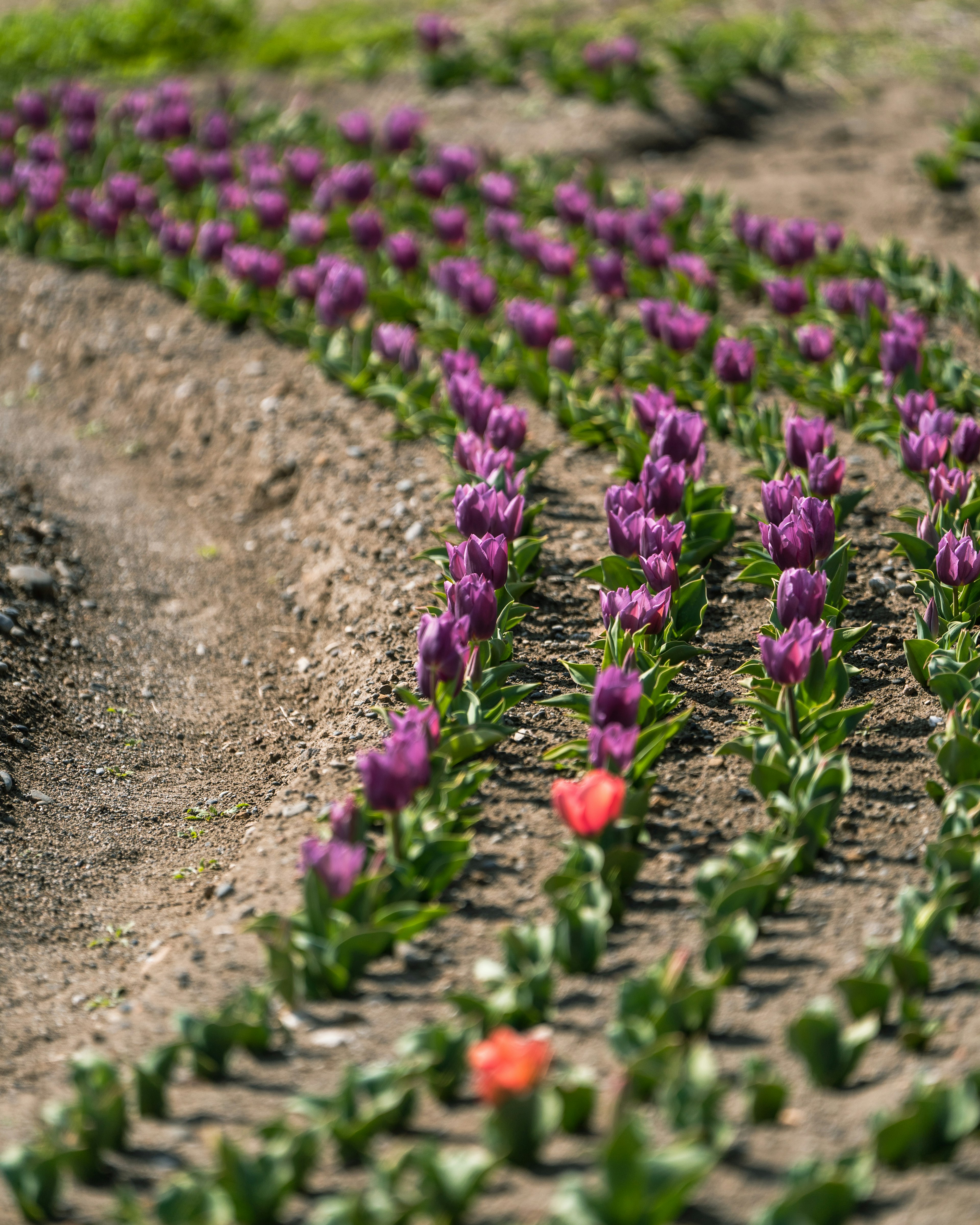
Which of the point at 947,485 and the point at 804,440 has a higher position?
the point at 804,440

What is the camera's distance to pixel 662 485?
3.91m

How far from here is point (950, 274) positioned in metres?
5.90

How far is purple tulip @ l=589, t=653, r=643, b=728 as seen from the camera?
2963 mm

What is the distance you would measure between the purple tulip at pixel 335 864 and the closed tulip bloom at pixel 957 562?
188 centimetres

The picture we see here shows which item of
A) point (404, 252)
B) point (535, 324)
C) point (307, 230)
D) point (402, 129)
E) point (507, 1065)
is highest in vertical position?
point (402, 129)

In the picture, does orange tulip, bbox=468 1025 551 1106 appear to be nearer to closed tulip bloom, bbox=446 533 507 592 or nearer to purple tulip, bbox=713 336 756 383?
closed tulip bloom, bbox=446 533 507 592

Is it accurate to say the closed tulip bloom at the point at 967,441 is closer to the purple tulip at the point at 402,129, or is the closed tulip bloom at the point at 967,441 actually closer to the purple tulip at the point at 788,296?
the purple tulip at the point at 788,296

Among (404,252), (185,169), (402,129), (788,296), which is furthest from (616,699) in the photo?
(402,129)

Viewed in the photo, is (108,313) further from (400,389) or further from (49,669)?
(49,669)

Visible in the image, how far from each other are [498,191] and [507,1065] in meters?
5.74

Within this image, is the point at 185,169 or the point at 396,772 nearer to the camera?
the point at 396,772

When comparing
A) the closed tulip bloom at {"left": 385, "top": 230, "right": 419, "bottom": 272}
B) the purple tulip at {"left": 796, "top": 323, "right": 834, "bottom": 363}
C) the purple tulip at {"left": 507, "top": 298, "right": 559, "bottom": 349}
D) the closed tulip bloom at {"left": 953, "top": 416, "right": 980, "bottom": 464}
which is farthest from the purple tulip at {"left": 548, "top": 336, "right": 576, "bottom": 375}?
the closed tulip bloom at {"left": 953, "top": 416, "right": 980, "bottom": 464}

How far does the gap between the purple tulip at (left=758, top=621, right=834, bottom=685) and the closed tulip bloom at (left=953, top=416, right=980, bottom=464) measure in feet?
4.44

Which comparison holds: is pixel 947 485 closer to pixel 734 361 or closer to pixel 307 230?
pixel 734 361
